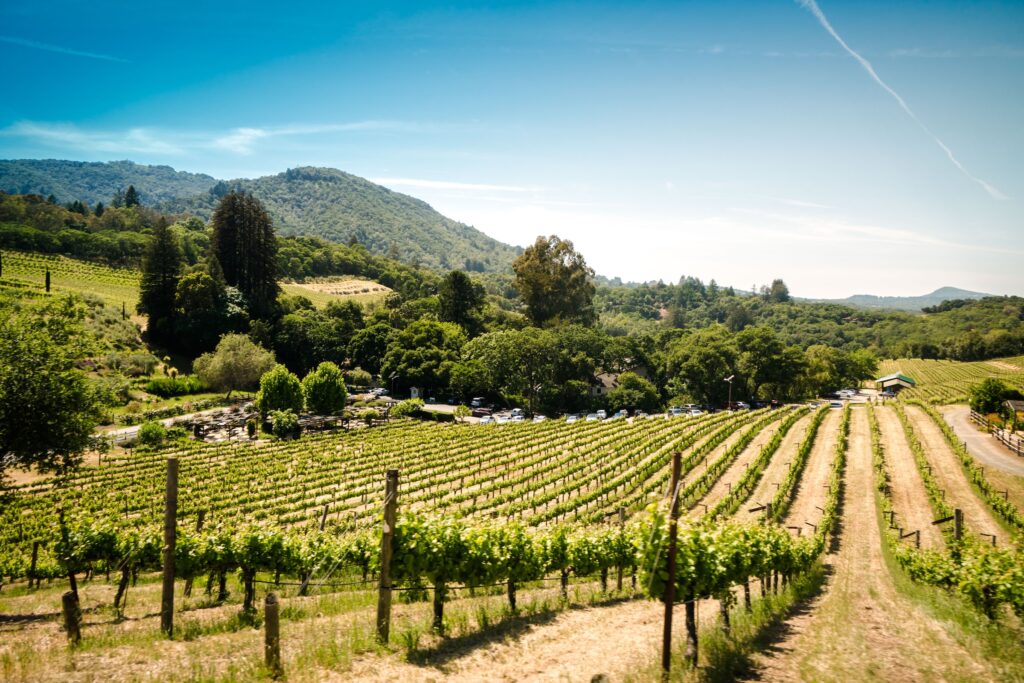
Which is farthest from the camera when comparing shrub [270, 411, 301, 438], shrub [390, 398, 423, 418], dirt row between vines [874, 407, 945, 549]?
shrub [390, 398, 423, 418]

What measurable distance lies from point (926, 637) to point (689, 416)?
53186 millimetres

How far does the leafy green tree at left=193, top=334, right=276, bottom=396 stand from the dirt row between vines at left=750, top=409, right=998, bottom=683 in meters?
66.4

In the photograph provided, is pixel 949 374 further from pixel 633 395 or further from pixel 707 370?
pixel 633 395

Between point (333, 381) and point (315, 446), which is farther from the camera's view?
point (333, 381)

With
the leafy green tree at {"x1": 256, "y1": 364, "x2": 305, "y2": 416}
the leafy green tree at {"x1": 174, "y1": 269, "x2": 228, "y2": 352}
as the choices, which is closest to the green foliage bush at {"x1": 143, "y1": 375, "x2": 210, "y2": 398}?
the leafy green tree at {"x1": 174, "y1": 269, "x2": 228, "y2": 352}

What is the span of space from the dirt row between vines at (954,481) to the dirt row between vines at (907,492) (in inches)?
47.8

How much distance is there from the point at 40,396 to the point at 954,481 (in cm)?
4737

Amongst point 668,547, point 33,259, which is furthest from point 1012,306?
point 33,259

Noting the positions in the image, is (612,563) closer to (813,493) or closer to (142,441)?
(813,493)

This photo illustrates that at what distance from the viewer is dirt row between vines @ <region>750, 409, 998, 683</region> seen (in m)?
9.18

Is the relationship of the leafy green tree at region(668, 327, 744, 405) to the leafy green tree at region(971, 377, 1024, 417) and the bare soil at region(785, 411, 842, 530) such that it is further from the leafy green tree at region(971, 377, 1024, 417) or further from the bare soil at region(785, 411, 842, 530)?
the leafy green tree at region(971, 377, 1024, 417)

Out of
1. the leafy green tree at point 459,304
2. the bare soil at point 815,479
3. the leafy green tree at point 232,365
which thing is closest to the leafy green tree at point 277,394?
the leafy green tree at point 232,365

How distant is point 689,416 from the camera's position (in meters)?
62.8

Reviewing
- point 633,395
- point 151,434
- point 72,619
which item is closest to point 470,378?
point 633,395
